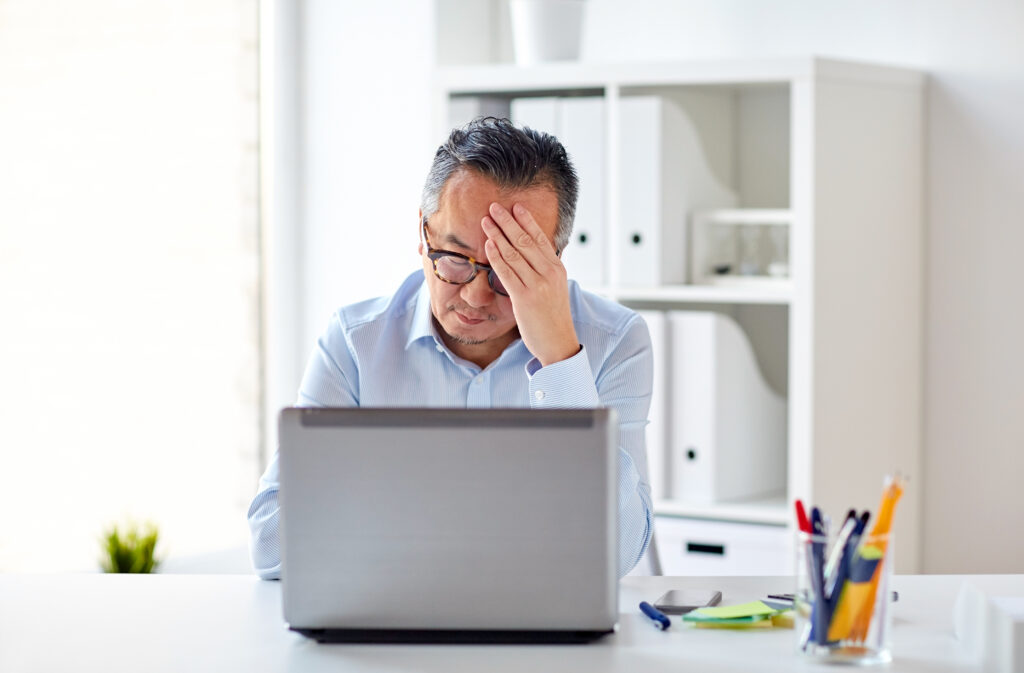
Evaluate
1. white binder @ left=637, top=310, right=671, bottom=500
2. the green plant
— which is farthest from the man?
the green plant

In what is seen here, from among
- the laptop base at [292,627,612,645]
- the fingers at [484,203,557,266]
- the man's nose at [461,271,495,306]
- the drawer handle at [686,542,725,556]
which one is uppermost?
the fingers at [484,203,557,266]

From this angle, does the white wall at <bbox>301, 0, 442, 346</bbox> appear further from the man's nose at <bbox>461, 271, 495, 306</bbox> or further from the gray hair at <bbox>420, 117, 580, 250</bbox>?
the man's nose at <bbox>461, 271, 495, 306</bbox>

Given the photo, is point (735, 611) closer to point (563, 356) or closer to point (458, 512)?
point (458, 512)

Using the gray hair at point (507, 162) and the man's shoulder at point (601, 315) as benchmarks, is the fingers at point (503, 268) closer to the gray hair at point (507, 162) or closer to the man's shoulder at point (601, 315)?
the gray hair at point (507, 162)

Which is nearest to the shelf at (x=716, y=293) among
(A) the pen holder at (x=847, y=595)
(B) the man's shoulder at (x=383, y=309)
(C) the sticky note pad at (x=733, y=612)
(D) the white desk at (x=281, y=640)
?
(B) the man's shoulder at (x=383, y=309)

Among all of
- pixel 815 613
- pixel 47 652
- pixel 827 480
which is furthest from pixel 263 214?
pixel 815 613

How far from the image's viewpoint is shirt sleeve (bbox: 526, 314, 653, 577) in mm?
1586

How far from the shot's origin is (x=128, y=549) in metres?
2.94

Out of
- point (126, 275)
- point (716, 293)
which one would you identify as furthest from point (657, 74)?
point (126, 275)

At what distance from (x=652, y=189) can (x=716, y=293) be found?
0.28 metres

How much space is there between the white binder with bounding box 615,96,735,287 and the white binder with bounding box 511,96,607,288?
2.1 inches

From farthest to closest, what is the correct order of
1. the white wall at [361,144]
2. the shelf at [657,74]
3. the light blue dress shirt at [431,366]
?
1. the white wall at [361,144]
2. the shelf at [657,74]
3. the light blue dress shirt at [431,366]

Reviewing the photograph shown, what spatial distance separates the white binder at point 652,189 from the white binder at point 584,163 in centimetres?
5

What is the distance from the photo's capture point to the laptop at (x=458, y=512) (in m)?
1.12
